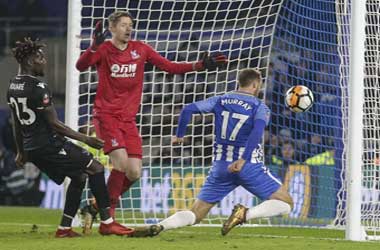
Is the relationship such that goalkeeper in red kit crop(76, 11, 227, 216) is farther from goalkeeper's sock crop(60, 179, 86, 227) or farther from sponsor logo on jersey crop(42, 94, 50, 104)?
sponsor logo on jersey crop(42, 94, 50, 104)

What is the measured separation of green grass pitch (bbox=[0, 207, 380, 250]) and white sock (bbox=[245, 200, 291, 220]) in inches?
9.3

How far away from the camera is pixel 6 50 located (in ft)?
77.8

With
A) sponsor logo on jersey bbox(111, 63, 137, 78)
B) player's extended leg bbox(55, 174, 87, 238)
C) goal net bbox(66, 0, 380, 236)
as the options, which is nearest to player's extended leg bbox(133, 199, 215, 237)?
player's extended leg bbox(55, 174, 87, 238)

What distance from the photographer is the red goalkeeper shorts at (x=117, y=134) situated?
11.8 m

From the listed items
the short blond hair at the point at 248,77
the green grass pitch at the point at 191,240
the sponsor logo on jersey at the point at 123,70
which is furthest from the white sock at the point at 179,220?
the sponsor logo on jersey at the point at 123,70

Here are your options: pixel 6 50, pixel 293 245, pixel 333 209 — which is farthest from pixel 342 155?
pixel 6 50

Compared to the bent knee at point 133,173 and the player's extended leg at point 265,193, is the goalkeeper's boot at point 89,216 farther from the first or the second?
the player's extended leg at point 265,193

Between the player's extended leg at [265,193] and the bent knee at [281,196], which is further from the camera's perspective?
the bent knee at [281,196]

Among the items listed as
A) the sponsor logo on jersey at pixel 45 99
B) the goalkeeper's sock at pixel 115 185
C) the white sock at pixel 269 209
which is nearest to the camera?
the sponsor logo on jersey at pixel 45 99

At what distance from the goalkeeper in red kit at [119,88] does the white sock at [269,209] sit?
1406mm

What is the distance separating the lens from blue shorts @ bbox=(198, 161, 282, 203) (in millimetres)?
11156

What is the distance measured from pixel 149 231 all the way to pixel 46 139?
4.02ft

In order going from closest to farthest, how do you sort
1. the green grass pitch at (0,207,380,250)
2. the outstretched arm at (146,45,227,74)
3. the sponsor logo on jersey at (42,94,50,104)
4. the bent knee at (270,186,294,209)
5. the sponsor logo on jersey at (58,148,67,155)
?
the green grass pitch at (0,207,380,250) → the sponsor logo on jersey at (42,94,50,104) → the sponsor logo on jersey at (58,148,67,155) → the bent knee at (270,186,294,209) → the outstretched arm at (146,45,227,74)

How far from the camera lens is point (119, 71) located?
1174 centimetres
